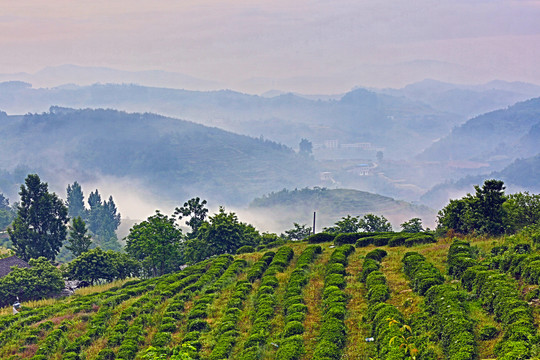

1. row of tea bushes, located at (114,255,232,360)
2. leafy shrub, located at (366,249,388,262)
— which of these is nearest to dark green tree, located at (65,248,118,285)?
row of tea bushes, located at (114,255,232,360)

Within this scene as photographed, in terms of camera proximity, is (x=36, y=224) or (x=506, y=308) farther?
(x=36, y=224)

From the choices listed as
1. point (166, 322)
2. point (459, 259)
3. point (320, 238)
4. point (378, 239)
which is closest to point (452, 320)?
point (459, 259)

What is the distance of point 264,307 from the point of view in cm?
3850

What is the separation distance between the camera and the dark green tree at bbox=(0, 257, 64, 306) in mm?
63781

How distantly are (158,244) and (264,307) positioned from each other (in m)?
39.6

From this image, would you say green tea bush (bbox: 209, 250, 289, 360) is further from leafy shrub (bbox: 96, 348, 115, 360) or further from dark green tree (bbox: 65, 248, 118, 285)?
dark green tree (bbox: 65, 248, 118, 285)

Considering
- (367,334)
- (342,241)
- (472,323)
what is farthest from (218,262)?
(472,323)

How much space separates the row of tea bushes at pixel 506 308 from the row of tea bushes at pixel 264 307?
41.4 ft

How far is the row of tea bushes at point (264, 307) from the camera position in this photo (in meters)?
32.0

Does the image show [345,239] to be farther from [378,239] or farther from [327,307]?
[327,307]

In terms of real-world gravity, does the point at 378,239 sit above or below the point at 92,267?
above

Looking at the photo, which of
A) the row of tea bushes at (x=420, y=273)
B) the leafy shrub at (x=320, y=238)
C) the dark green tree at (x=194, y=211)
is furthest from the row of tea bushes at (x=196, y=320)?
the dark green tree at (x=194, y=211)

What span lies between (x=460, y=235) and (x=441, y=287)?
2233cm

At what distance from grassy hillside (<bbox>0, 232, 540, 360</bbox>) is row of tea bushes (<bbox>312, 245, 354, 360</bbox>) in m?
0.08
